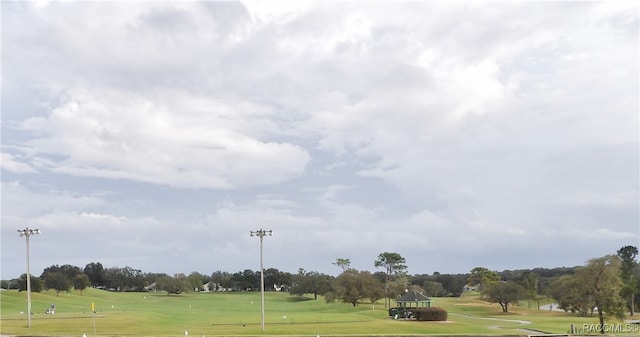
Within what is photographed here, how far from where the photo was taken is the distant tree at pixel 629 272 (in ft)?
381

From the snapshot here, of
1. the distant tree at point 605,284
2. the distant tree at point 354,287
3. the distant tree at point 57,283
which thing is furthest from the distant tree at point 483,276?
the distant tree at point 57,283

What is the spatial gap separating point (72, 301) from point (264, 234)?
9210cm

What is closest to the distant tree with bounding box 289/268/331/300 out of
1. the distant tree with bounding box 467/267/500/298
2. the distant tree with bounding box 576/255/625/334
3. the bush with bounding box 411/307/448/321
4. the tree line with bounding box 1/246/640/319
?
the tree line with bounding box 1/246/640/319

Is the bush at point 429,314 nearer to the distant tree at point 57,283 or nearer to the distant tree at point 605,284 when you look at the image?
the distant tree at point 605,284

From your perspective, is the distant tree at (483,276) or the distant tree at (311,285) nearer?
the distant tree at (483,276)

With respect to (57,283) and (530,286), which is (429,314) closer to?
(530,286)

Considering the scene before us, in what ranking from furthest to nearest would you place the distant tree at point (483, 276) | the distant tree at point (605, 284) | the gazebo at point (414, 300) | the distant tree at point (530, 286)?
the distant tree at point (483, 276) → the distant tree at point (530, 286) → the gazebo at point (414, 300) → the distant tree at point (605, 284)

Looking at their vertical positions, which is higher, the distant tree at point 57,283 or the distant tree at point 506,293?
the distant tree at point 57,283

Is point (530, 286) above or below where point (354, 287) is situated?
below

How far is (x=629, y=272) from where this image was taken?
443ft

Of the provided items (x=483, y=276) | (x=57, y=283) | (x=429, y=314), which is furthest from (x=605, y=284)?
(x=57, y=283)

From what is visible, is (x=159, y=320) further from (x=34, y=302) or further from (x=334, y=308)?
(x=34, y=302)

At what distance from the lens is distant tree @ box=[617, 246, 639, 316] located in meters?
116

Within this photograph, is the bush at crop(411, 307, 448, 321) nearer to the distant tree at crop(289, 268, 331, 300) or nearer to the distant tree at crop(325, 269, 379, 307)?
the distant tree at crop(325, 269, 379, 307)
